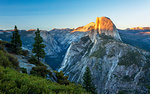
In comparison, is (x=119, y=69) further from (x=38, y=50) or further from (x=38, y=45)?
(x=38, y=45)

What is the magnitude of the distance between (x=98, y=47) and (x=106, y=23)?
55.3m

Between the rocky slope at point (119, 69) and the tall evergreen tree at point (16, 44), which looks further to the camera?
the rocky slope at point (119, 69)

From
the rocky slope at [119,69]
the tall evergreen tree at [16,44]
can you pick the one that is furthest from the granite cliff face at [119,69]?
the tall evergreen tree at [16,44]

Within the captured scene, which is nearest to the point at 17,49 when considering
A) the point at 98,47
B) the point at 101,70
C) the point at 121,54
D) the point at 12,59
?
the point at 12,59

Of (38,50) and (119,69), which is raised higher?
(38,50)

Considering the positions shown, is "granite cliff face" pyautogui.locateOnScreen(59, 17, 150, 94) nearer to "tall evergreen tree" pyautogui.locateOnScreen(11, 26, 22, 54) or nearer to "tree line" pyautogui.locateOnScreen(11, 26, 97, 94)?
"tree line" pyautogui.locateOnScreen(11, 26, 97, 94)

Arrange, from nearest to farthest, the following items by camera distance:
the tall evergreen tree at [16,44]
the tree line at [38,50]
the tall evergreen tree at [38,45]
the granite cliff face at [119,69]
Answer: the tree line at [38,50]
the tall evergreen tree at [16,44]
the tall evergreen tree at [38,45]
the granite cliff face at [119,69]

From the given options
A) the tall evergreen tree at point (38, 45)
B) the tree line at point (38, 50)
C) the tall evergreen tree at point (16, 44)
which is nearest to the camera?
the tree line at point (38, 50)

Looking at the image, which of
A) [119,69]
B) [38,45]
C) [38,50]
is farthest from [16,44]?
[119,69]

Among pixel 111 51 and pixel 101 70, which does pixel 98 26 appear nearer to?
pixel 111 51

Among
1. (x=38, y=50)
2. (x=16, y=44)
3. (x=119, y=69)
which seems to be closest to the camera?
(x=16, y=44)

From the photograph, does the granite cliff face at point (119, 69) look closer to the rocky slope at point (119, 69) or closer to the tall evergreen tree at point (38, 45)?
the rocky slope at point (119, 69)

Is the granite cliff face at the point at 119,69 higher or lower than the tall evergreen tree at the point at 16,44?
lower

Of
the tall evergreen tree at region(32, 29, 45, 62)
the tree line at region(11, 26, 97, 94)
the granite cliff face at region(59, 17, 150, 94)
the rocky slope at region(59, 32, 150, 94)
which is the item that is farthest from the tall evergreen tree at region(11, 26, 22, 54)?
the rocky slope at region(59, 32, 150, 94)
